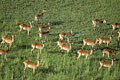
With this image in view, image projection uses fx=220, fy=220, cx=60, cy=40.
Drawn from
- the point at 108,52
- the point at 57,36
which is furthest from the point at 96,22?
the point at 108,52

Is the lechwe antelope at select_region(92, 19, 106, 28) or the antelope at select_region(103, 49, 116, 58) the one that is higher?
the lechwe antelope at select_region(92, 19, 106, 28)

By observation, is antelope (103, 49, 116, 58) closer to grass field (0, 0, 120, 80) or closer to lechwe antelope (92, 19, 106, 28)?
grass field (0, 0, 120, 80)

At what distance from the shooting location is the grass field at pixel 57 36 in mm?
14977

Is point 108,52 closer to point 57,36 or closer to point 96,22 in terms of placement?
point 57,36

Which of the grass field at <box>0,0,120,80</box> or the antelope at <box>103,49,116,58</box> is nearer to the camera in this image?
the grass field at <box>0,0,120,80</box>

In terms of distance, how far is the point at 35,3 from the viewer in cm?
2956

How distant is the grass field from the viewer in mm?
14977

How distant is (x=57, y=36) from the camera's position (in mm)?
20516

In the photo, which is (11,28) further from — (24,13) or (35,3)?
(35,3)

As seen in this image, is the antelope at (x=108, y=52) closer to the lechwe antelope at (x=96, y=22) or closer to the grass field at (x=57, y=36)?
the grass field at (x=57, y=36)

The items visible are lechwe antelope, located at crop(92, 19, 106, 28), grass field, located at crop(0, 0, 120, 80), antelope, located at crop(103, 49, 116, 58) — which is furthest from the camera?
lechwe antelope, located at crop(92, 19, 106, 28)

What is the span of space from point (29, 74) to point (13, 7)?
14974 mm

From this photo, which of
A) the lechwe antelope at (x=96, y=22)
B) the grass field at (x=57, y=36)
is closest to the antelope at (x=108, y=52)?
the grass field at (x=57, y=36)

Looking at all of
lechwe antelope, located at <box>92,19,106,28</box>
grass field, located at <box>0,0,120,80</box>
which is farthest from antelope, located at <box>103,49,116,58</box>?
lechwe antelope, located at <box>92,19,106,28</box>
